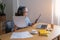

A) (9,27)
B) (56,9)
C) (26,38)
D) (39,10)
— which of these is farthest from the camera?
(39,10)

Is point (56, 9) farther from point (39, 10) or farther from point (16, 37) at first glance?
point (16, 37)

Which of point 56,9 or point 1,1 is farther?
point 1,1

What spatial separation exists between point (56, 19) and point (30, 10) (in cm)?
87

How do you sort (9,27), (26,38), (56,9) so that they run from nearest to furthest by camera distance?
(26,38)
(9,27)
(56,9)

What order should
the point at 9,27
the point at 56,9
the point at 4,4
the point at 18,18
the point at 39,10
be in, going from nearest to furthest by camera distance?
the point at 18,18, the point at 9,27, the point at 56,9, the point at 39,10, the point at 4,4

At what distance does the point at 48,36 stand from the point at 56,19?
177 centimetres

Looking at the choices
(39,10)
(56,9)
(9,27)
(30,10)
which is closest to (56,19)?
(56,9)

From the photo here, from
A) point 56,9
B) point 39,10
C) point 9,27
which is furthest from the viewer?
point 39,10

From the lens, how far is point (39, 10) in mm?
4105

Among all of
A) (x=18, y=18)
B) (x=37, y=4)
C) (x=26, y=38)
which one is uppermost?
(x=37, y=4)

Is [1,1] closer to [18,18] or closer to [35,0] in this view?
[35,0]

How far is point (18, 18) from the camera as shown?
2705 millimetres

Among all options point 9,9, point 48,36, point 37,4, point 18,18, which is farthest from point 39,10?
point 48,36

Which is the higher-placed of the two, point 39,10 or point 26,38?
point 39,10
